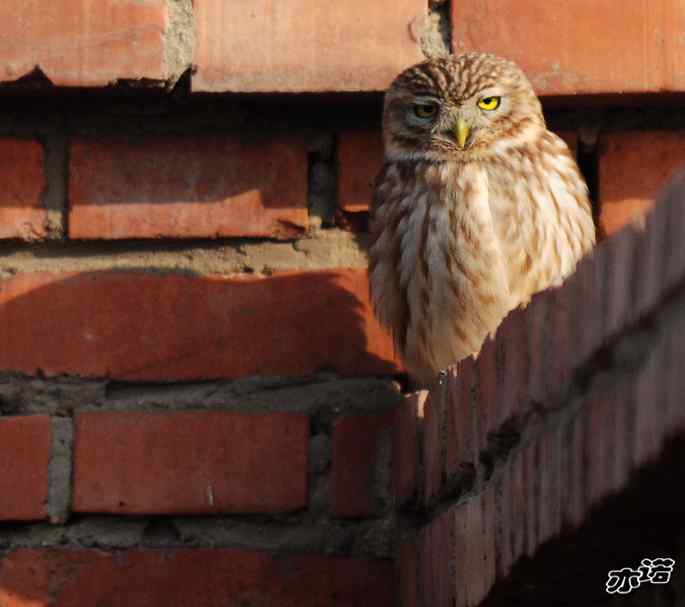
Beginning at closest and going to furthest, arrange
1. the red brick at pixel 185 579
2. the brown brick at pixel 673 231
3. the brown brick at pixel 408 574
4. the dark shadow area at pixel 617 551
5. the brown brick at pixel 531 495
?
the brown brick at pixel 673 231 → the dark shadow area at pixel 617 551 → the brown brick at pixel 531 495 → the brown brick at pixel 408 574 → the red brick at pixel 185 579

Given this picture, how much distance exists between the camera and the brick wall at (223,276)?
2020 mm

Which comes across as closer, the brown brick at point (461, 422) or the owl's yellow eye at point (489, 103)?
the brown brick at point (461, 422)

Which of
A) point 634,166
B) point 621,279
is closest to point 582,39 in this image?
point 634,166

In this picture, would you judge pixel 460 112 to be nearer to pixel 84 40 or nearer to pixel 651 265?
pixel 84 40

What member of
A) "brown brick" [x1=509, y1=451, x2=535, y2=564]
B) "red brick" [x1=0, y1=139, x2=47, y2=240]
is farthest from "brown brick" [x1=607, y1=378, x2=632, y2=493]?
"red brick" [x1=0, y1=139, x2=47, y2=240]

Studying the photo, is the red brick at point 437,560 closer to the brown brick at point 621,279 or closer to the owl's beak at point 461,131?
the brown brick at point 621,279

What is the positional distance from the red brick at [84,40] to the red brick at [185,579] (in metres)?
0.62

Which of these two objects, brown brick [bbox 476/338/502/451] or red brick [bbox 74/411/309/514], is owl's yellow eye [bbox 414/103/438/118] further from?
brown brick [bbox 476/338/502/451]

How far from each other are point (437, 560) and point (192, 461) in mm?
426

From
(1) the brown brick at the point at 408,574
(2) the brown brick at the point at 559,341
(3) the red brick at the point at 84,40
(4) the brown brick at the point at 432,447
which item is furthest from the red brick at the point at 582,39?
(2) the brown brick at the point at 559,341

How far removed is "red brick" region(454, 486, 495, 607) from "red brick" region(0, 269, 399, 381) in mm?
529

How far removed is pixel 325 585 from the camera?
2.03m

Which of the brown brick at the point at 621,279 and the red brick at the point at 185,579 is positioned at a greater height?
the brown brick at the point at 621,279

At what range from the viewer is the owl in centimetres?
237
